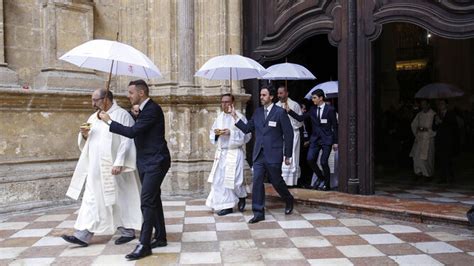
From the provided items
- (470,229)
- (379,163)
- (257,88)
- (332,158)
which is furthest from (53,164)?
(379,163)

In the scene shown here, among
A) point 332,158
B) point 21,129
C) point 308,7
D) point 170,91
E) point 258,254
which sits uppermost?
point 308,7

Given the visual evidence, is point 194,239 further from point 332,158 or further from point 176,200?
point 332,158

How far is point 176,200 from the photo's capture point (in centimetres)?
796

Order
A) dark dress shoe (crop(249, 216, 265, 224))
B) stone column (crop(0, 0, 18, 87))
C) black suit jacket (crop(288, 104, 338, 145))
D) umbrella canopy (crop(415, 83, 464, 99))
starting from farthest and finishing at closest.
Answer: umbrella canopy (crop(415, 83, 464, 99))
black suit jacket (crop(288, 104, 338, 145))
stone column (crop(0, 0, 18, 87))
dark dress shoe (crop(249, 216, 265, 224))

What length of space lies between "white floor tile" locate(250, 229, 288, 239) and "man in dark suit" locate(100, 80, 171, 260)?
A: 112 cm

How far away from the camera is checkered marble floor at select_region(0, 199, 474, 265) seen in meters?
4.79

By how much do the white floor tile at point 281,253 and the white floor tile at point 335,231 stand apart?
2.60 feet

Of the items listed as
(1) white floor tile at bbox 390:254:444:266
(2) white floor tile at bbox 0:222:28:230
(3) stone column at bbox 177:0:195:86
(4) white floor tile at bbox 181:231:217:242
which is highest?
(3) stone column at bbox 177:0:195:86

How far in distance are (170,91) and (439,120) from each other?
4.95m

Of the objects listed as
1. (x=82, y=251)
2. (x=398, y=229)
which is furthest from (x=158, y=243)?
(x=398, y=229)

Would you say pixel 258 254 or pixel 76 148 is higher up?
pixel 76 148

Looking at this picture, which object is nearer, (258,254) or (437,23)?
(258,254)

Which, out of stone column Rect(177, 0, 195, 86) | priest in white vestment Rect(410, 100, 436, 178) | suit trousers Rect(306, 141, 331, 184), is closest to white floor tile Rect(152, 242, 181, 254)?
suit trousers Rect(306, 141, 331, 184)

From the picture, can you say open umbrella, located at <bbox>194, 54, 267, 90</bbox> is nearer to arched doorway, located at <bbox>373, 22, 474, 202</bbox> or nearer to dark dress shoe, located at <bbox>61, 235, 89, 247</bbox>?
dark dress shoe, located at <bbox>61, 235, 89, 247</bbox>
